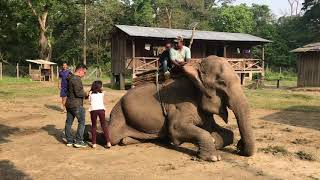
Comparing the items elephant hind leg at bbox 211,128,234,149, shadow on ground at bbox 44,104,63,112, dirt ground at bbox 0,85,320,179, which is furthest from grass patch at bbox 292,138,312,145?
shadow on ground at bbox 44,104,63,112

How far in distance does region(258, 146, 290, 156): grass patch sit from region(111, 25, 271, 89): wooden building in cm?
2021

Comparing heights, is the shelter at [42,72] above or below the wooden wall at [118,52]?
below

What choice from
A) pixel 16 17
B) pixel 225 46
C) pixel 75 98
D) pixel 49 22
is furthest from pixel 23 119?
pixel 49 22

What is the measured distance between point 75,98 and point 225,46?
27182mm

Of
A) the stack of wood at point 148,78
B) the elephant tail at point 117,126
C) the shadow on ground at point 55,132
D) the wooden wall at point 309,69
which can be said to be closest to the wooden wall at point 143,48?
the wooden wall at point 309,69

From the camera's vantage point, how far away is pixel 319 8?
58562mm

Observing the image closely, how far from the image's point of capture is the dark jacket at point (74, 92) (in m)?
9.49

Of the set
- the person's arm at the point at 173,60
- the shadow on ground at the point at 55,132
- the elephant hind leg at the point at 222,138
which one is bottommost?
the shadow on ground at the point at 55,132

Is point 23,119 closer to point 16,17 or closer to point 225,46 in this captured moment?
point 225,46

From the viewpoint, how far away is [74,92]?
9562 millimetres

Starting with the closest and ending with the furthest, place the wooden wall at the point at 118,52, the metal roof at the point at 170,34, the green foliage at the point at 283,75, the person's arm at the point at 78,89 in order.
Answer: the person's arm at the point at 78,89, the metal roof at the point at 170,34, the wooden wall at the point at 118,52, the green foliage at the point at 283,75

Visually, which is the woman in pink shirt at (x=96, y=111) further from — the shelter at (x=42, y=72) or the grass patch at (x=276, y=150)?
the shelter at (x=42, y=72)

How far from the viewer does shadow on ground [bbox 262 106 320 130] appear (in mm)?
13430

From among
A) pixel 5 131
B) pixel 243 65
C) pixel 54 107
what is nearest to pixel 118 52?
pixel 243 65
